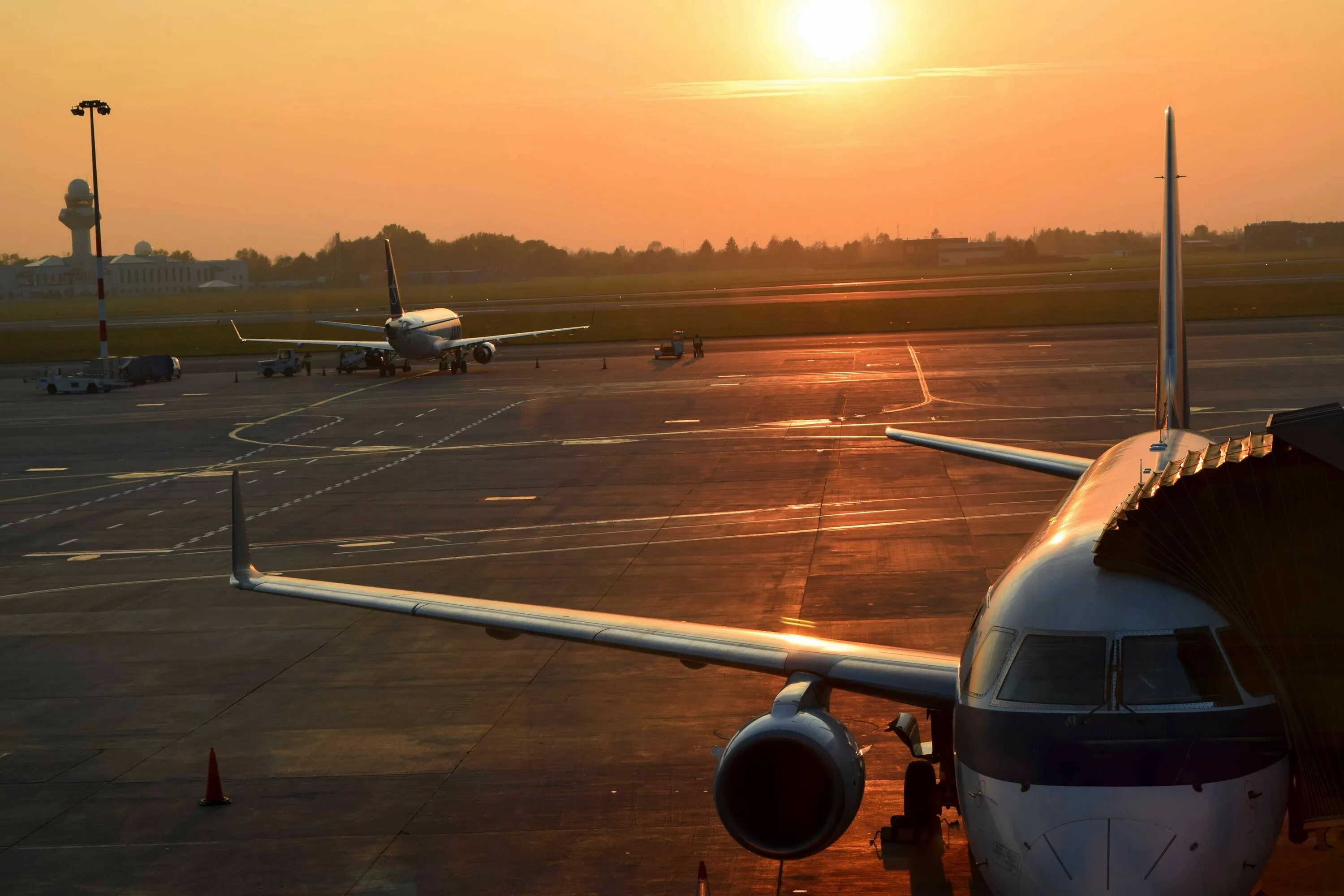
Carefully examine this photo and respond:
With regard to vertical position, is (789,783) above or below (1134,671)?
below

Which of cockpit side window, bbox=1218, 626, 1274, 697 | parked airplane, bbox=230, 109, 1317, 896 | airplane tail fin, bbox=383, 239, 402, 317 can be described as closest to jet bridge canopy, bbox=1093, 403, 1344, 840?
cockpit side window, bbox=1218, 626, 1274, 697

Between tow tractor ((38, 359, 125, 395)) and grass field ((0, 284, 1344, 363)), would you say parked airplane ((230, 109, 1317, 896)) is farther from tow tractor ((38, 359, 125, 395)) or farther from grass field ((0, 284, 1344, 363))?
grass field ((0, 284, 1344, 363))

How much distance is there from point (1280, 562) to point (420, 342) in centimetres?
7865

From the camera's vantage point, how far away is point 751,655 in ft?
46.9

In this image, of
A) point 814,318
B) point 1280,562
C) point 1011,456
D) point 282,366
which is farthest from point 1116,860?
point 814,318

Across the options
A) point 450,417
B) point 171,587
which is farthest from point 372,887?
point 450,417

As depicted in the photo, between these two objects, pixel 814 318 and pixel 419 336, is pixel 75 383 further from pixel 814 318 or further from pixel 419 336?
pixel 814 318

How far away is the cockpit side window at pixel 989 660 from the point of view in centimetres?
1102

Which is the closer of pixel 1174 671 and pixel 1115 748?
pixel 1115 748

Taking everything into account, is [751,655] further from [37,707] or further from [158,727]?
[37,707]

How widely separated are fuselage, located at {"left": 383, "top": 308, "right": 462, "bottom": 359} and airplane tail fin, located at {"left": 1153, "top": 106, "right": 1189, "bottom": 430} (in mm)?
68720

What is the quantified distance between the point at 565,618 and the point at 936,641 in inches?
384

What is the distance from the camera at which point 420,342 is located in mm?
86375

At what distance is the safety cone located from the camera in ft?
58.1
